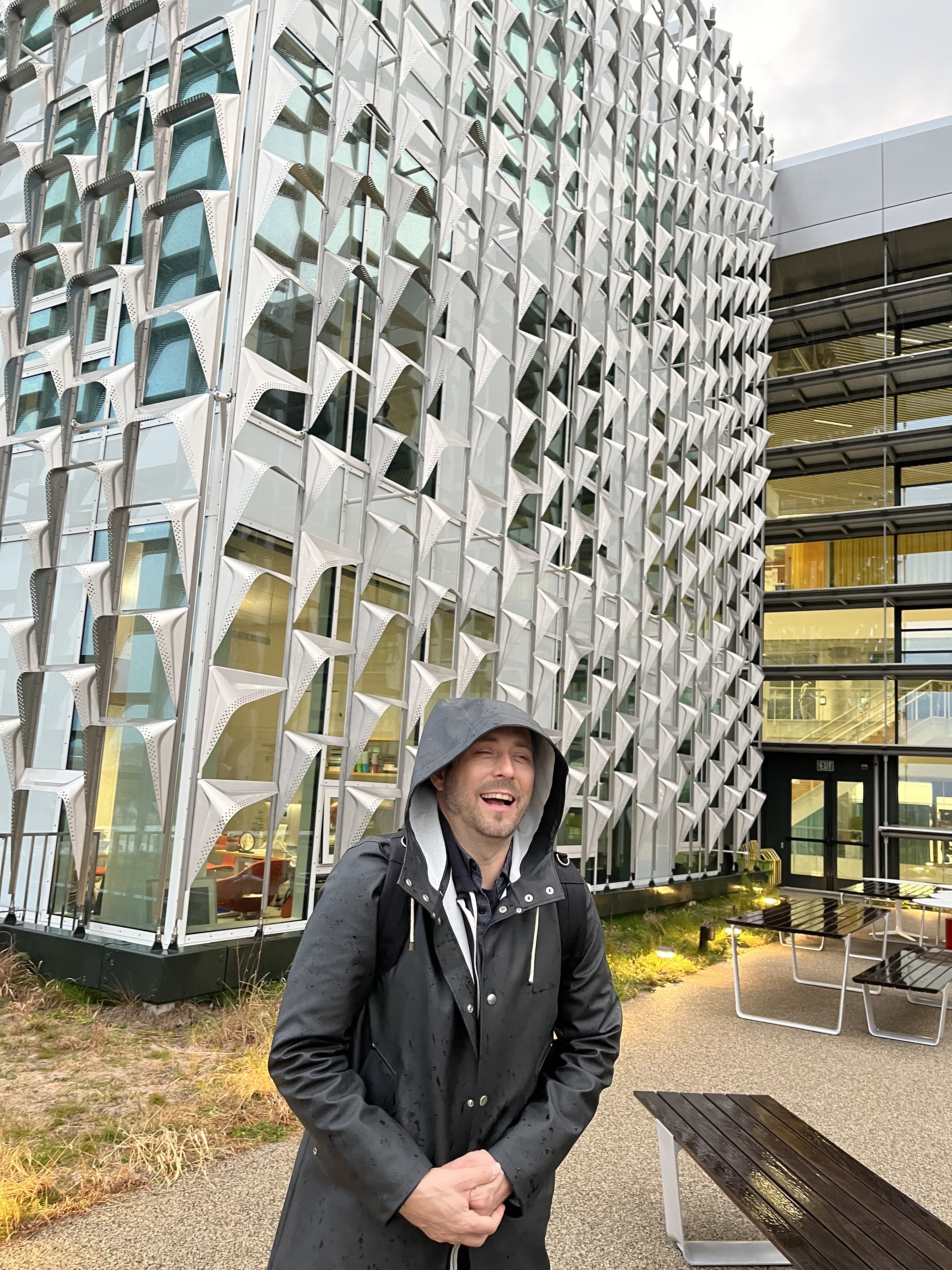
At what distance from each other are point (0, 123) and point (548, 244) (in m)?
7.40

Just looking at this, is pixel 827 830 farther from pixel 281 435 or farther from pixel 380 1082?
pixel 380 1082

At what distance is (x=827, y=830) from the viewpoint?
24.4 meters

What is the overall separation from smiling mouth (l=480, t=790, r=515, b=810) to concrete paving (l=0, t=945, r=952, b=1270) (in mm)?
1160

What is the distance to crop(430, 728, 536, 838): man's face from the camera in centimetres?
247

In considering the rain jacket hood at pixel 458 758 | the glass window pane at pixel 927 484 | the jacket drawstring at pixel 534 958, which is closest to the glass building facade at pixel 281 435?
the rain jacket hood at pixel 458 758

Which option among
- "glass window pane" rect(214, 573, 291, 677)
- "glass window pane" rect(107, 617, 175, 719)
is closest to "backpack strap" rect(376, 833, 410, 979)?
"glass window pane" rect(214, 573, 291, 677)

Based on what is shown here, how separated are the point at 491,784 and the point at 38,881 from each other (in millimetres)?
7841

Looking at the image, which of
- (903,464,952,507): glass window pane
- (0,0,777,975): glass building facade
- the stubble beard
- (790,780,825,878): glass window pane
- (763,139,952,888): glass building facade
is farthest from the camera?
(903,464,952,507): glass window pane

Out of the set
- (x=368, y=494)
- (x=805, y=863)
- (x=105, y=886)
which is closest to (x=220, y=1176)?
(x=105, y=886)

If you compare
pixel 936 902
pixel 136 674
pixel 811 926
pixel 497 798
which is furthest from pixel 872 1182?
pixel 936 902

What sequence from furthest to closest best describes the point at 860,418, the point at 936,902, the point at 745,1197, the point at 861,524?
1. the point at 860,418
2. the point at 861,524
3. the point at 936,902
4. the point at 745,1197

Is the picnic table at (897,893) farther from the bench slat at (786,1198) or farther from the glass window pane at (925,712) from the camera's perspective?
the bench slat at (786,1198)

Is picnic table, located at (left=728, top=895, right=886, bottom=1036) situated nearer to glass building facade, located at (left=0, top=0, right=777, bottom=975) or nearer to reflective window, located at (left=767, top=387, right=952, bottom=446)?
glass building facade, located at (left=0, top=0, right=777, bottom=975)

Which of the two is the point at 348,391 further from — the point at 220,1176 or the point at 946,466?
the point at 946,466
